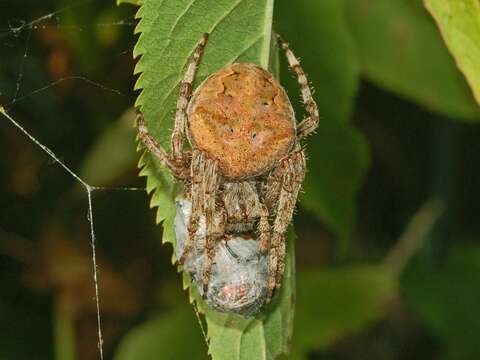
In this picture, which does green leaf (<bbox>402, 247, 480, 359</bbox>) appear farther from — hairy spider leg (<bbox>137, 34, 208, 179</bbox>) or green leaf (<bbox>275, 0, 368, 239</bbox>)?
hairy spider leg (<bbox>137, 34, 208, 179</bbox>)

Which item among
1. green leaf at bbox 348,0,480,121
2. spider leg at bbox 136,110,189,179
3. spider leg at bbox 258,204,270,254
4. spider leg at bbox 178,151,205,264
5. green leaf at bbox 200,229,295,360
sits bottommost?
green leaf at bbox 200,229,295,360

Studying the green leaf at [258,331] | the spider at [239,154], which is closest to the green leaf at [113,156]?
the spider at [239,154]

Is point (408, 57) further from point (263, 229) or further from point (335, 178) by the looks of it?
point (263, 229)

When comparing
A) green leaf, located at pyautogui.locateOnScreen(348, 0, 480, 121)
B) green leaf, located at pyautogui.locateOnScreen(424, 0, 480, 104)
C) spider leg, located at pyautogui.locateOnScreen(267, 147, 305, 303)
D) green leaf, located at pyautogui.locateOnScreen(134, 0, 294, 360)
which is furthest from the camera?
green leaf, located at pyautogui.locateOnScreen(348, 0, 480, 121)

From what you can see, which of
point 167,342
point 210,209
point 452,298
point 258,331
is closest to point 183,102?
point 210,209

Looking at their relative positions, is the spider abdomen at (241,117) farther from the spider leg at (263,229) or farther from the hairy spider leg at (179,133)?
the spider leg at (263,229)

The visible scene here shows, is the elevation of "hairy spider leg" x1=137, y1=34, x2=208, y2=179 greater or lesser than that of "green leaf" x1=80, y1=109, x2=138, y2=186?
greater

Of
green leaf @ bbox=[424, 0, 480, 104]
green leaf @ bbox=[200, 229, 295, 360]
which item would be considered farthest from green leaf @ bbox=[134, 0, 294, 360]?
green leaf @ bbox=[424, 0, 480, 104]
